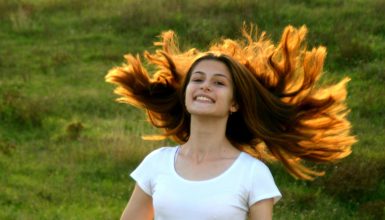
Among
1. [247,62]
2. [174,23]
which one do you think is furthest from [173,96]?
[174,23]

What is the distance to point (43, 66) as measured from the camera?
48.0 ft

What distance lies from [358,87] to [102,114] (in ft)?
10.4

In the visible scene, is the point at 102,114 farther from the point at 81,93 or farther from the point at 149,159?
the point at 149,159

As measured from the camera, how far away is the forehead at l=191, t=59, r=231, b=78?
15.7ft

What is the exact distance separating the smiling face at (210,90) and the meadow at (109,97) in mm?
4045

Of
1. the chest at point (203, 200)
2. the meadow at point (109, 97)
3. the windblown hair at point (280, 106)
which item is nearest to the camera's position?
the chest at point (203, 200)

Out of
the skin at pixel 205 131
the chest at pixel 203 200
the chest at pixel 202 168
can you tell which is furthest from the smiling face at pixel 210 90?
the chest at pixel 203 200

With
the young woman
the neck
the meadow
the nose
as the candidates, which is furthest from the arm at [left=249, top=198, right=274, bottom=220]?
the meadow

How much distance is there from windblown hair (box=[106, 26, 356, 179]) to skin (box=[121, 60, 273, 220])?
13 centimetres

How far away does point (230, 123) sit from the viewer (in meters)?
5.04

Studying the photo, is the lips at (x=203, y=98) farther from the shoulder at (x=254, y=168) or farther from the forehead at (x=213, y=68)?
the shoulder at (x=254, y=168)

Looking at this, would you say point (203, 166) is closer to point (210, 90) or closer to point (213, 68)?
point (210, 90)

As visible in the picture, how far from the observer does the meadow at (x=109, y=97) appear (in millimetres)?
9352

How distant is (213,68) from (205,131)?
293 mm
